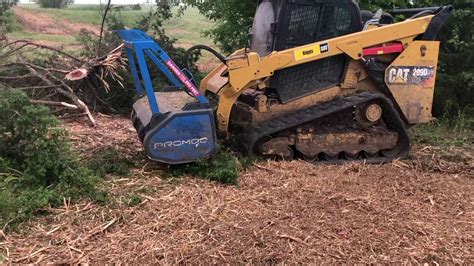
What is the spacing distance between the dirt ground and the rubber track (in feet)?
1.52

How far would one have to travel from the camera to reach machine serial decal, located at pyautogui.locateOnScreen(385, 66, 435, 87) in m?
6.88

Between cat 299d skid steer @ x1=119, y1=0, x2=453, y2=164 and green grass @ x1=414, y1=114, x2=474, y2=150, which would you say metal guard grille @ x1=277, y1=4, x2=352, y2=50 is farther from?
green grass @ x1=414, y1=114, x2=474, y2=150

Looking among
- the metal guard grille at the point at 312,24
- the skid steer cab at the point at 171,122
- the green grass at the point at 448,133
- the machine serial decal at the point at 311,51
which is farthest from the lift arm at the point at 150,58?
the green grass at the point at 448,133

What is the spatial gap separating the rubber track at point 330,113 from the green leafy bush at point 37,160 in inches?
80.0

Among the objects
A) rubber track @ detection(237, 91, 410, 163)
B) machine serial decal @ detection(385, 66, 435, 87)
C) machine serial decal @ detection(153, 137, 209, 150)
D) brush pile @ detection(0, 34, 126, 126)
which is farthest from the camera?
brush pile @ detection(0, 34, 126, 126)

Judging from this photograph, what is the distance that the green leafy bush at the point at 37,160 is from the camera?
4879mm

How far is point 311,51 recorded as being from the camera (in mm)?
6543

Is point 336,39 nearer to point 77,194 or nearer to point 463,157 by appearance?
point 463,157

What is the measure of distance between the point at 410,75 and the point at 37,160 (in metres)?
4.67

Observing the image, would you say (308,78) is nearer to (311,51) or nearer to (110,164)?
(311,51)

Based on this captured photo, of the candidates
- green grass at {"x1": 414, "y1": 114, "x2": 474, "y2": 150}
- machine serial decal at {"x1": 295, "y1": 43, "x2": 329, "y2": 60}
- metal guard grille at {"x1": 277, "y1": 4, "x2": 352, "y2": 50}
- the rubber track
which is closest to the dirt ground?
the rubber track

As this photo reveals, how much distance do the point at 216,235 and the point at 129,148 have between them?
257 centimetres

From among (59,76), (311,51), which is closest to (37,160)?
(311,51)

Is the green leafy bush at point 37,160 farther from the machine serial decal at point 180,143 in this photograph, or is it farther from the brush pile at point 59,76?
the brush pile at point 59,76
